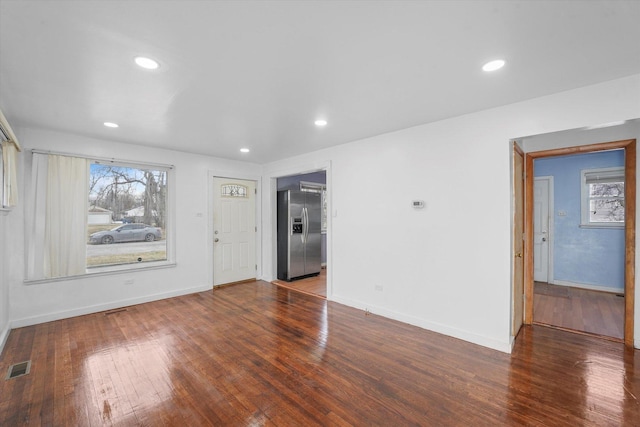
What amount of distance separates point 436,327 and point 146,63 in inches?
150

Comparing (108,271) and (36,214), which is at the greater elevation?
(36,214)

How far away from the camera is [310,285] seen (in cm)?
552

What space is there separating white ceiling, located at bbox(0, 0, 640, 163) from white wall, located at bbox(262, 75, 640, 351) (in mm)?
223

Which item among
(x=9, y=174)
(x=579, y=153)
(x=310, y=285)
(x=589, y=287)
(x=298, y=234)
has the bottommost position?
(x=310, y=285)

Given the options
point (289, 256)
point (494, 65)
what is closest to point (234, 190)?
point (289, 256)

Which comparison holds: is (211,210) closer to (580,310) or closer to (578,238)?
(580,310)

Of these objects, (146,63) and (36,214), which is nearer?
(146,63)

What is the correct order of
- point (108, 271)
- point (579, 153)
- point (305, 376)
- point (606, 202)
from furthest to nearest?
point (606, 202), point (108, 271), point (579, 153), point (305, 376)

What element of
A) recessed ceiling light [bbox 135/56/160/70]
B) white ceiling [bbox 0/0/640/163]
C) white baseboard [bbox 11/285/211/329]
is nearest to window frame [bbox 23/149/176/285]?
white baseboard [bbox 11/285/211/329]

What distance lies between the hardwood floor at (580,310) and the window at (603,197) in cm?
122

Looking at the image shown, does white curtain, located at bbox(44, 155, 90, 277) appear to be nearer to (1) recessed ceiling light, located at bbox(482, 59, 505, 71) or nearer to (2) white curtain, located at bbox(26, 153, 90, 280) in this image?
(2) white curtain, located at bbox(26, 153, 90, 280)

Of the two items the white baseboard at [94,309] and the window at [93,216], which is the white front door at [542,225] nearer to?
the white baseboard at [94,309]

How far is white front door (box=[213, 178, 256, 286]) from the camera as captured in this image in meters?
5.37

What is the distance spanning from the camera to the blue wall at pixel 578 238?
15.2ft
